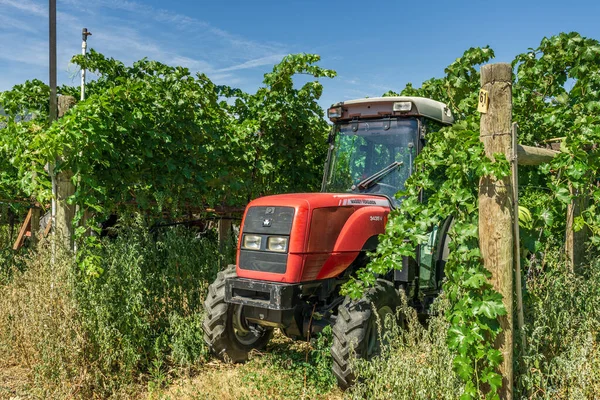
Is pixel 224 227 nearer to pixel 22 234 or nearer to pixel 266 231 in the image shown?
pixel 266 231

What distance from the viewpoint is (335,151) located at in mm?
5195

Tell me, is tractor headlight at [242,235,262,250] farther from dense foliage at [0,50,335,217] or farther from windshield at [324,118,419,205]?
dense foliage at [0,50,335,217]

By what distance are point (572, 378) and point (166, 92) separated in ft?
15.2

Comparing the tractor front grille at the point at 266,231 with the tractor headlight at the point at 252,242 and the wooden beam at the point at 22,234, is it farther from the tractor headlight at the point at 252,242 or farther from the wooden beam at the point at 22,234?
the wooden beam at the point at 22,234

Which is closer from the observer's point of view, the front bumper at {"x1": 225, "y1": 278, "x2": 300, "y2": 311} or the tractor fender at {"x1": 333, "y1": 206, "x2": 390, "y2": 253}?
the front bumper at {"x1": 225, "y1": 278, "x2": 300, "y2": 311}

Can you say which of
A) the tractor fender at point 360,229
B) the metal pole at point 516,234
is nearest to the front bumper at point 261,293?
the tractor fender at point 360,229

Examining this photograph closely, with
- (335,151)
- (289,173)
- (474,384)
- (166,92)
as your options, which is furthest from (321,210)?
(289,173)

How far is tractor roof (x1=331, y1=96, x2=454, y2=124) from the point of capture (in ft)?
15.5

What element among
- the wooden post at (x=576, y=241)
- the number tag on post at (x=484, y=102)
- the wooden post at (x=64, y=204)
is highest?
the number tag on post at (x=484, y=102)

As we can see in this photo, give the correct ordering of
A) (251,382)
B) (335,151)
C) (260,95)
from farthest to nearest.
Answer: (260,95) → (335,151) → (251,382)

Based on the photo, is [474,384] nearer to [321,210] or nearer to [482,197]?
[482,197]

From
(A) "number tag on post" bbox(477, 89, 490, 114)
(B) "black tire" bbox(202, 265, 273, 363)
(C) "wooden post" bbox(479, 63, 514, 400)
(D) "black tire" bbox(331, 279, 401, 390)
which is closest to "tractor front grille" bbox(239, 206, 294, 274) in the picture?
(B) "black tire" bbox(202, 265, 273, 363)

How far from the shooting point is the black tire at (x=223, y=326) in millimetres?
4398

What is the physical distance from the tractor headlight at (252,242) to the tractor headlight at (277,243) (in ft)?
0.38
